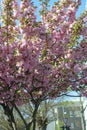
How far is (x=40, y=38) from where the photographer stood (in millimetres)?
12492

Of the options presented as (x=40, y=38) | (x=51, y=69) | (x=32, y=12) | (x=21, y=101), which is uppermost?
(x=32, y=12)

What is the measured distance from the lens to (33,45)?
12.3 m

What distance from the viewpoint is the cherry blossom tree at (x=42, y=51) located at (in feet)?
39.9

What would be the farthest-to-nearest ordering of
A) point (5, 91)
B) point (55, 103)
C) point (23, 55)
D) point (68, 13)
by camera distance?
point (55, 103), point (68, 13), point (5, 91), point (23, 55)

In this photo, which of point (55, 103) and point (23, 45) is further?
point (55, 103)

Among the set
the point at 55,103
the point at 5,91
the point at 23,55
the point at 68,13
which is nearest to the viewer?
the point at 23,55

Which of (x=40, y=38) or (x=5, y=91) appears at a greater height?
(x=40, y=38)

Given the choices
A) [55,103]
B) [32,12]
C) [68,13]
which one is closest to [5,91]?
[32,12]

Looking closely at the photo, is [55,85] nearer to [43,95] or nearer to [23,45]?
[43,95]

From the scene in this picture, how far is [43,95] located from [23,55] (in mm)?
2516

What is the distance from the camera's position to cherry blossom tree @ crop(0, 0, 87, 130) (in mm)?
12155

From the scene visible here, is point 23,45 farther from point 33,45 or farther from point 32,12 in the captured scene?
point 32,12

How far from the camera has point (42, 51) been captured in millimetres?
12602

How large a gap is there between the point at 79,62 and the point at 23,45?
8.00 feet
